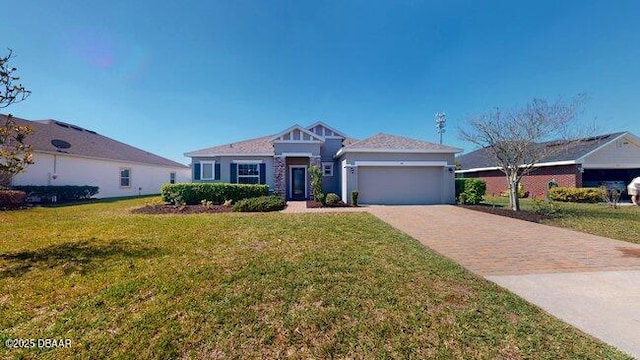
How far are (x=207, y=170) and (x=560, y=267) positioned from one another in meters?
19.5

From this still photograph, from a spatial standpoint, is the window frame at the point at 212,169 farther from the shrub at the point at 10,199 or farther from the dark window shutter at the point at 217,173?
the shrub at the point at 10,199

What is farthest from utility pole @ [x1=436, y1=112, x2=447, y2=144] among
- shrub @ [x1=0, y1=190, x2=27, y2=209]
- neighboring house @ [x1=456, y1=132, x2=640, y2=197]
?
shrub @ [x1=0, y1=190, x2=27, y2=209]

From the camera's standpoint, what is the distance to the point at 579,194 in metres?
16.7

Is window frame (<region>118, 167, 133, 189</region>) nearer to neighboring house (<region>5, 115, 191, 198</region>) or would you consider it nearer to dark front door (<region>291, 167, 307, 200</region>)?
neighboring house (<region>5, 115, 191, 198</region>)

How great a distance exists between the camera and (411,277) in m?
4.45

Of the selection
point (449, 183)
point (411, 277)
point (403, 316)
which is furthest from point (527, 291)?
point (449, 183)

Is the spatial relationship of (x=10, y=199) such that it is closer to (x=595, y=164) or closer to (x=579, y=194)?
(x=579, y=194)

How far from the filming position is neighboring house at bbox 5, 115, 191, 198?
16344 mm

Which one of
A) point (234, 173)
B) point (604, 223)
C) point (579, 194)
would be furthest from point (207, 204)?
point (579, 194)

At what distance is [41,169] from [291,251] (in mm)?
20552

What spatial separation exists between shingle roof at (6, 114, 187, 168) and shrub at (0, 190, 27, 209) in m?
4.22

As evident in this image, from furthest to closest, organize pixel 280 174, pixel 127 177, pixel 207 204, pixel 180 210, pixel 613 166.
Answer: pixel 127 177, pixel 613 166, pixel 280 174, pixel 207 204, pixel 180 210

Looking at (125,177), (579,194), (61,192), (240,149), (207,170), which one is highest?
(240,149)

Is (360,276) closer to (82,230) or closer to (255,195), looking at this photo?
(82,230)
